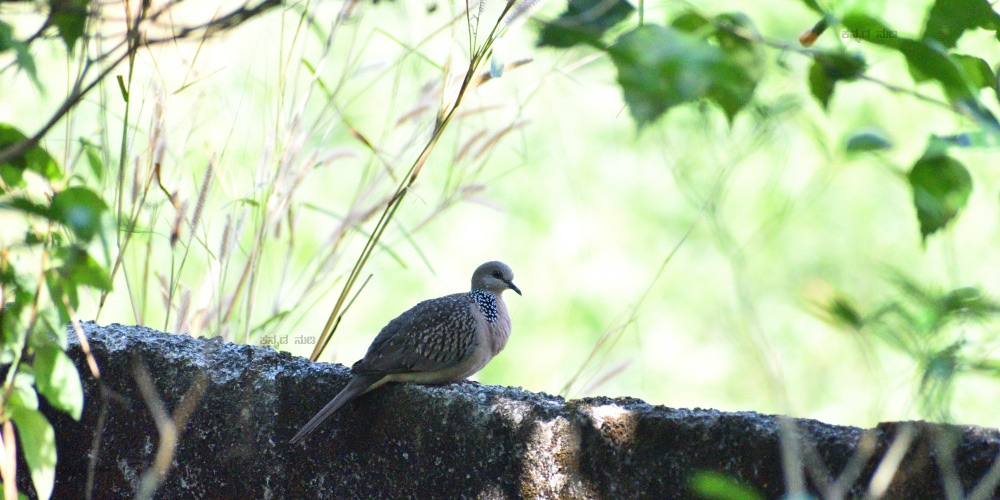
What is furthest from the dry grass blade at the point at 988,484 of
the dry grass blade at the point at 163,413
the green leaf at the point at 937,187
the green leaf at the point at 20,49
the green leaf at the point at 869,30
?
the dry grass blade at the point at 163,413

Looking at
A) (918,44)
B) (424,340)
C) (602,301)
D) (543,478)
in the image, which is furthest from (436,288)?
(918,44)

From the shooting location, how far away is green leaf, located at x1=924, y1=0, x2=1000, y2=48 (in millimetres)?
1072

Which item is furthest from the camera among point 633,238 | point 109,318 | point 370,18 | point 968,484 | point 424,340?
point 633,238

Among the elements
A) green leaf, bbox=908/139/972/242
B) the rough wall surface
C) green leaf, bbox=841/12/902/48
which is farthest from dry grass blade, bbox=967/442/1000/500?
green leaf, bbox=841/12/902/48

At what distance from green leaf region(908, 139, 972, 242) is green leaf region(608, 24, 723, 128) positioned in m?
0.28

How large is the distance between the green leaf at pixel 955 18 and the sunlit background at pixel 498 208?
1389 mm

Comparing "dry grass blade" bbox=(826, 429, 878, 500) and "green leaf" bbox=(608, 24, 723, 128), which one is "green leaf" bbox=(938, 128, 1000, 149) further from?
"dry grass blade" bbox=(826, 429, 878, 500)

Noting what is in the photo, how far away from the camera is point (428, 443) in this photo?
6.54ft

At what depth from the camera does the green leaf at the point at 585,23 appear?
998mm

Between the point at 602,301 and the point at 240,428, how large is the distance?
4.62 meters

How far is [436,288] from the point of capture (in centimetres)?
749

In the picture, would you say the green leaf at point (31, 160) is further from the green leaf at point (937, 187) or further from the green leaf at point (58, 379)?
the green leaf at point (937, 187)

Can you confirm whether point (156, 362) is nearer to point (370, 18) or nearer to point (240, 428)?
point (240, 428)

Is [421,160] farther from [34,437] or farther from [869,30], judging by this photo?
[869,30]
